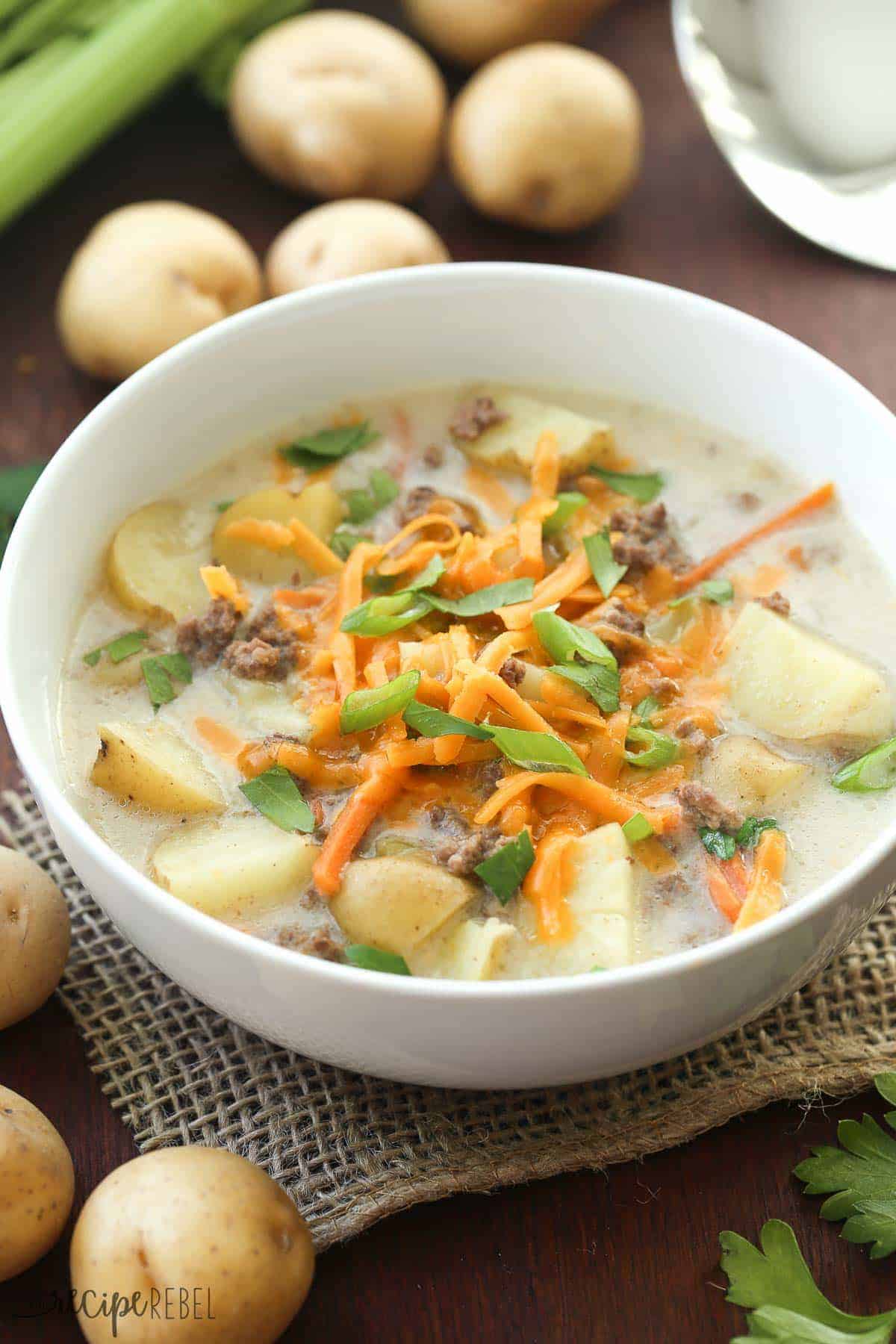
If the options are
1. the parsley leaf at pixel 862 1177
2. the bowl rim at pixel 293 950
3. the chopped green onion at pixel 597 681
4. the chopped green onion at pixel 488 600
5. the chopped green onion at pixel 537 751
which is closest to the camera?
the bowl rim at pixel 293 950

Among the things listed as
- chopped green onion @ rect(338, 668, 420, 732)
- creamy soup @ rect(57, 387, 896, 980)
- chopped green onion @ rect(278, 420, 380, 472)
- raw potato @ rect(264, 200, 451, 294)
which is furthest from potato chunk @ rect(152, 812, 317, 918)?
raw potato @ rect(264, 200, 451, 294)

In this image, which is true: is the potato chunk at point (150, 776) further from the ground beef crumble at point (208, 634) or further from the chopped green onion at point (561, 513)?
the chopped green onion at point (561, 513)

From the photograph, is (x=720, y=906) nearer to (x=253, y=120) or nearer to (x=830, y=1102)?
(x=830, y=1102)

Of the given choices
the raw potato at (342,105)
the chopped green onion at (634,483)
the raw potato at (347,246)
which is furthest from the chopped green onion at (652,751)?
the raw potato at (342,105)

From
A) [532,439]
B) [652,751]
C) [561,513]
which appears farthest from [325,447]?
[652,751]

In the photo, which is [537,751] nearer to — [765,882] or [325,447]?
[765,882]

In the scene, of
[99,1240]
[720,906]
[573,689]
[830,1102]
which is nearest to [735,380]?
[573,689]
